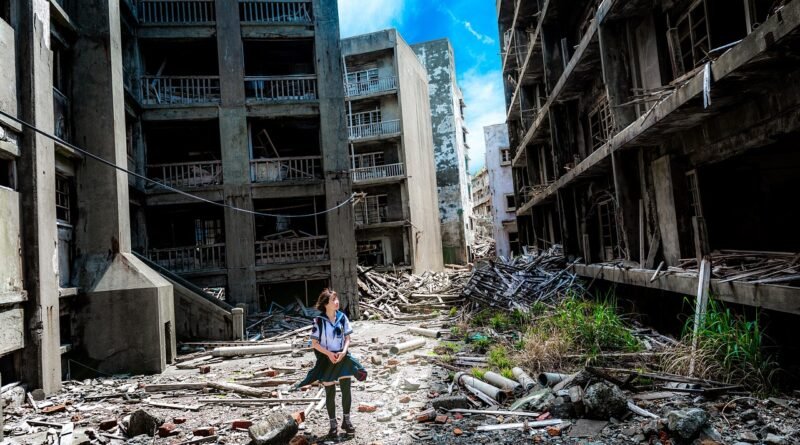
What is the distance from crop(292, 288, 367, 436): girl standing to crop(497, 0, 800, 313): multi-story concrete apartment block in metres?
5.18

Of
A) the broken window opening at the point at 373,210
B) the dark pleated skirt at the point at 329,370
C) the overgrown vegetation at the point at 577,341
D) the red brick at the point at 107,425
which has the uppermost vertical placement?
the broken window opening at the point at 373,210

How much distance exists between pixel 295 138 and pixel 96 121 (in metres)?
10.4

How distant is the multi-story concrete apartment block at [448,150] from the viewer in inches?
1438

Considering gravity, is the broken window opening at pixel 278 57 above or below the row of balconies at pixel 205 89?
above

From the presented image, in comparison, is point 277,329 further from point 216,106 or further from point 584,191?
point 584,191

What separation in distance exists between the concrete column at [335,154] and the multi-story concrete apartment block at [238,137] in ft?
0.13

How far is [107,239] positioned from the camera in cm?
1068

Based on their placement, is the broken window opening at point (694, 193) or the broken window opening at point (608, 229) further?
the broken window opening at point (608, 229)

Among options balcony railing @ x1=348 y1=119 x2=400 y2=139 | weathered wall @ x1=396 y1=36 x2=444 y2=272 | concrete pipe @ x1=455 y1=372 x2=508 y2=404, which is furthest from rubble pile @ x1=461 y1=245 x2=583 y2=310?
balcony railing @ x1=348 y1=119 x2=400 y2=139

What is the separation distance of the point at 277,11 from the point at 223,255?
9886 mm

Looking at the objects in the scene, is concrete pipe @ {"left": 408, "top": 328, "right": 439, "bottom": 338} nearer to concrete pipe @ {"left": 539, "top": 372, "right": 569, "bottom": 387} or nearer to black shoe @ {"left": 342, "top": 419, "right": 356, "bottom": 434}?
concrete pipe @ {"left": 539, "top": 372, "right": 569, "bottom": 387}

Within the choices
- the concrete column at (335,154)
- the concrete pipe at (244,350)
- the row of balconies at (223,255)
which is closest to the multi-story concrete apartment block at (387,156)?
the concrete column at (335,154)

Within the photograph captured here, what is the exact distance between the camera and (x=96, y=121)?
428 inches

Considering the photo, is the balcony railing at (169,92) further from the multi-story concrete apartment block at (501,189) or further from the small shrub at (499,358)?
the multi-story concrete apartment block at (501,189)
